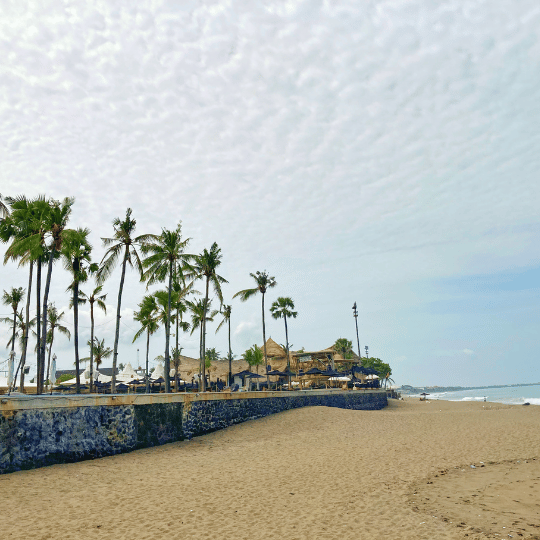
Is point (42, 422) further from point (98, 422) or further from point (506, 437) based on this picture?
point (506, 437)

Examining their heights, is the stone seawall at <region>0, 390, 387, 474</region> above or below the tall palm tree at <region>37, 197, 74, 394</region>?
below

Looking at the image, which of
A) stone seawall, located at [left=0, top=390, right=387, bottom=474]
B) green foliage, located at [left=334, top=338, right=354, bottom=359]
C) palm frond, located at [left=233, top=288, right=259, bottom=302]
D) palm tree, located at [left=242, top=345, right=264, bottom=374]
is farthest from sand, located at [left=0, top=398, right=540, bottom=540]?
green foliage, located at [left=334, top=338, right=354, bottom=359]

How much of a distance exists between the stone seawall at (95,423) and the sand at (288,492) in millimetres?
559

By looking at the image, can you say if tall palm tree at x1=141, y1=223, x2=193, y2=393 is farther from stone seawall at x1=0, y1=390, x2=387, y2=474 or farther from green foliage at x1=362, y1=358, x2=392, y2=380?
green foliage at x1=362, y1=358, x2=392, y2=380

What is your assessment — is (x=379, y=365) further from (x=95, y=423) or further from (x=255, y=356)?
(x=95, y=423)

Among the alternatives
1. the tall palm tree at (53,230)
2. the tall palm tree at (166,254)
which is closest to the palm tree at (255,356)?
the tall palm tree at (166,254)

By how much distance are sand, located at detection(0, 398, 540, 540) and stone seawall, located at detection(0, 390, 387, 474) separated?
0.56 meters

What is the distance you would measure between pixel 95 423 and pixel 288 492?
7231mm

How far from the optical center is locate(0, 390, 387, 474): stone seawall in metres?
11.9

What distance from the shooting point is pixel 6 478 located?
11.1 metres

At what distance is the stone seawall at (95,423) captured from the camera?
39.2 feet

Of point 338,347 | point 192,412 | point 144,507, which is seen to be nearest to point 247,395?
point 192,412

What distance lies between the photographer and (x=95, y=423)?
46.1 feet

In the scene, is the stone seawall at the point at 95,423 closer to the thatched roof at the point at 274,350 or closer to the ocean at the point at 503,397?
the thatched roof at the point at 274,350
